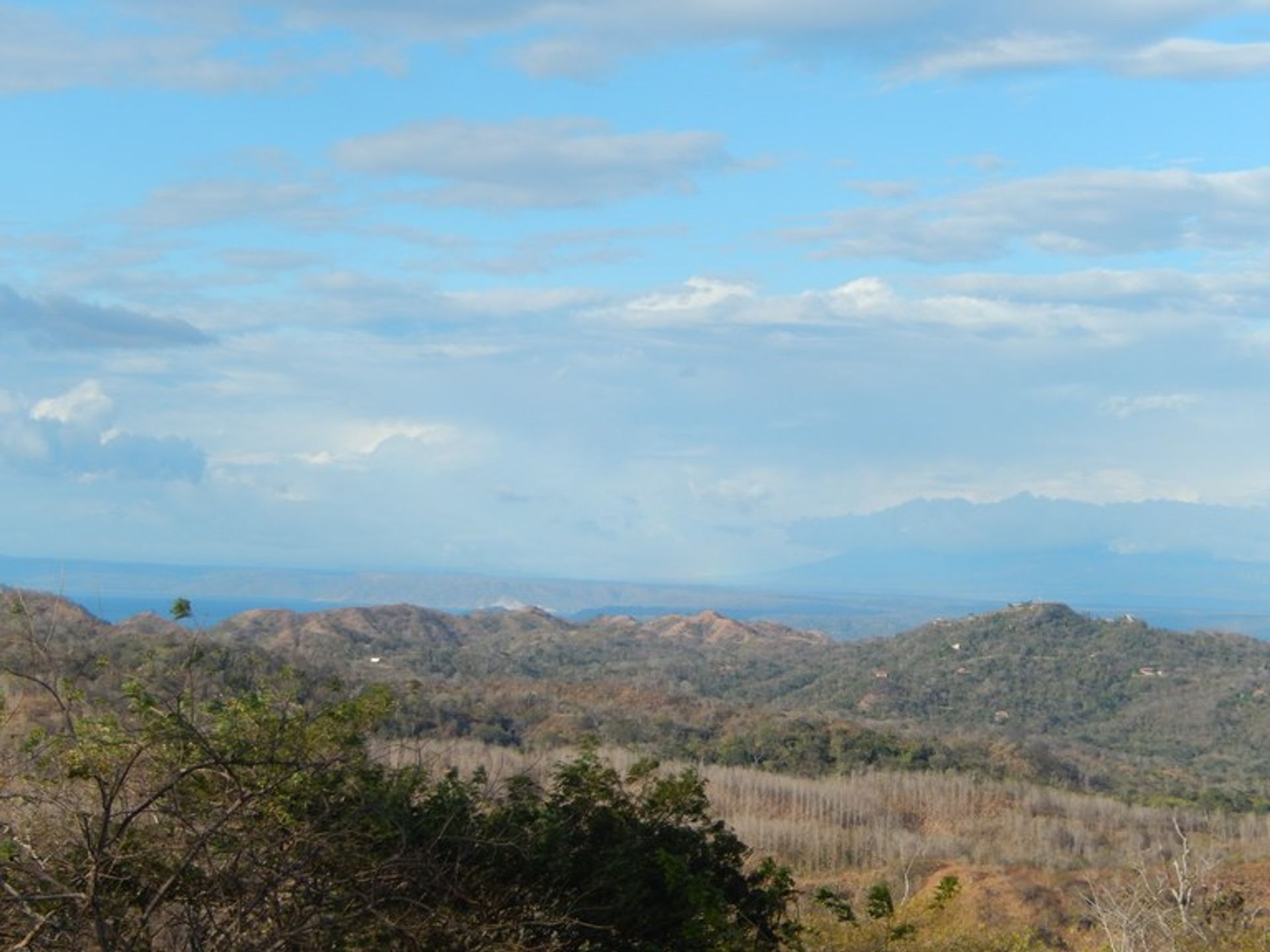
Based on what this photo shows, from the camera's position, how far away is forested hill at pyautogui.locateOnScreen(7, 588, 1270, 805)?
140ft

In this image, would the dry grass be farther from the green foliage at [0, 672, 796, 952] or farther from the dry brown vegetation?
the green foliage at [0, 672, 796, 952]

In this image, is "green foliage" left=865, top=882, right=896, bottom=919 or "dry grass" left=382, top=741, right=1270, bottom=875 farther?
"dry grass" left=382, top=741, right=1270, bottom=875

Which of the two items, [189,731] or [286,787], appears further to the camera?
[286,787]

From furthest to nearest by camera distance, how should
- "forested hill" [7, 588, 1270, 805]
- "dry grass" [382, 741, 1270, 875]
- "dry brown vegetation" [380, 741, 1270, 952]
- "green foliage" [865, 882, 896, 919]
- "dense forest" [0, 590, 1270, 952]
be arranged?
"forested hill" [7, 588, 1270, 805], "dry grass" [382, 741, 1270, 875], "dry brown vegetation" [380, 741, 1270, 952], "green foliage" [865, 882, 896, 919], "dense forest" [0, 590, 1270, 952]

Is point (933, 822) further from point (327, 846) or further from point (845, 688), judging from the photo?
point (845, 688)

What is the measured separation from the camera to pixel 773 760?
1620 inches

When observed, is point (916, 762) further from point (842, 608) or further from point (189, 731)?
point (842, 608)

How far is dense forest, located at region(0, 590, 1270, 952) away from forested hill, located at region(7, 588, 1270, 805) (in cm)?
33

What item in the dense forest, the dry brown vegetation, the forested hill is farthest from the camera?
the forested hill

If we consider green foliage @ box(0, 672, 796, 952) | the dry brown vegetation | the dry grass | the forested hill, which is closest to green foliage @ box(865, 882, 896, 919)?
green foliage @ box(0, 672, 796, 952)

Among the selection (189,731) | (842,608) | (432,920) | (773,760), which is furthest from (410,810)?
(842,608)

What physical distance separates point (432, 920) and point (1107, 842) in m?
27.8

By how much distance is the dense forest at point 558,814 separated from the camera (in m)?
7.12

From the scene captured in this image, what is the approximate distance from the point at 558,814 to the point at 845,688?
6079 cm
